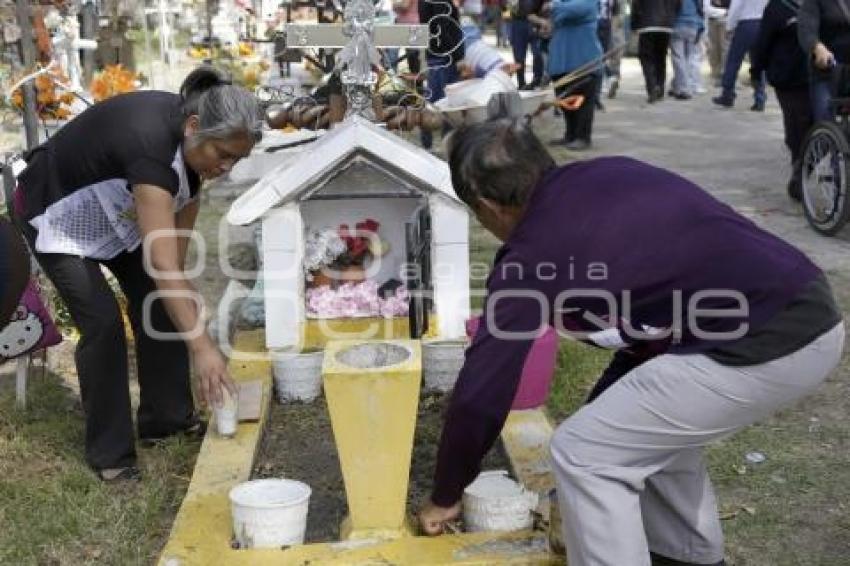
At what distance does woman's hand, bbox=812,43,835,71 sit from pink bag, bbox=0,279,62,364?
5172 millimetres

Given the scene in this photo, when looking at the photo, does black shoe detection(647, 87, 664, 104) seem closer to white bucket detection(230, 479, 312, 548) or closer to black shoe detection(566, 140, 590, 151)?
black shoe detection(566, 140, 590, 151)

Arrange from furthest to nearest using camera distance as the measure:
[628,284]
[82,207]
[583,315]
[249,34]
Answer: [249,34], [82,207], [583,315], [628,284]

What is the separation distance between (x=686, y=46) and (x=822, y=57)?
6.65m

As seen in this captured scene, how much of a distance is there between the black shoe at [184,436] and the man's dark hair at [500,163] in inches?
84.8

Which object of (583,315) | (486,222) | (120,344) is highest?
(486,222)

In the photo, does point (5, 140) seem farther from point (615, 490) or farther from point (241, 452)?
point (615, 490)

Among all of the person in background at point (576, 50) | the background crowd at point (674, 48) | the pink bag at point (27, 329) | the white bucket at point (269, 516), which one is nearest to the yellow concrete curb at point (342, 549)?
the white bucket at point (269, 516)

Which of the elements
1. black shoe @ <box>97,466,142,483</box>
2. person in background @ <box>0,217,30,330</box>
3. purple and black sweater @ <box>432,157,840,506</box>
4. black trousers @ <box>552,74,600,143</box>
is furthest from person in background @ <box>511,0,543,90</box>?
purple and black sweater @ <box>432,157,840,506</box>

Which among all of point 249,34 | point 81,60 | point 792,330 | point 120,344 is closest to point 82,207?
point 120,344

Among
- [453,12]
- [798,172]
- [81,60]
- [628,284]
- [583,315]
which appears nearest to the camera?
[628,284]

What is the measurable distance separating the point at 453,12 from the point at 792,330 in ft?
25.0

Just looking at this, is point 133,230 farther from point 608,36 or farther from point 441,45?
point 608,36

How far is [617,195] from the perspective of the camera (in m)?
2.31

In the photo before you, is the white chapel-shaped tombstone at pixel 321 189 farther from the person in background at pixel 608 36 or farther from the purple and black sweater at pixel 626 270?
the person in background at pixel 608 36
